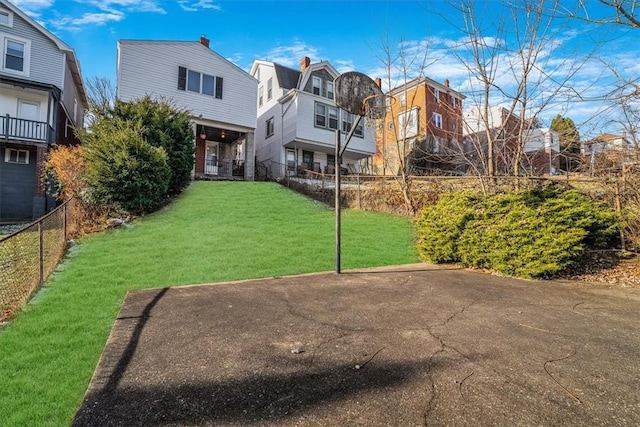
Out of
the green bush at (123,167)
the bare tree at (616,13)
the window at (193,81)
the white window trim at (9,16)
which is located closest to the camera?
the bare tree at (616,13)

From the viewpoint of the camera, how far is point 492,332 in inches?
130

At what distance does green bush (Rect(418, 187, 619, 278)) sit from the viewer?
557cm

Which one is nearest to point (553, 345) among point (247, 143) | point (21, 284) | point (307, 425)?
point (307, 425)

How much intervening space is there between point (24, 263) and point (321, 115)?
18.9 metres

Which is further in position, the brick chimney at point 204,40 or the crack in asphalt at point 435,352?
the brick chimney at point 204,40

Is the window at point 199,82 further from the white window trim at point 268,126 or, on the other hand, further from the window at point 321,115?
the window at point 321,115

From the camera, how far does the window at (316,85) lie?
74.7 feet

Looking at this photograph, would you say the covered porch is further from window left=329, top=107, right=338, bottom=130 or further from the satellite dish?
the satellite dish

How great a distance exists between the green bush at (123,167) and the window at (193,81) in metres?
7.64

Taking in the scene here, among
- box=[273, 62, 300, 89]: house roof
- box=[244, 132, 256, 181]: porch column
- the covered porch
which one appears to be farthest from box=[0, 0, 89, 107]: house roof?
box=[273, 62, 300, 89]: house roof

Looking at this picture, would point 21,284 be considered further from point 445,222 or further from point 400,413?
point 445,222

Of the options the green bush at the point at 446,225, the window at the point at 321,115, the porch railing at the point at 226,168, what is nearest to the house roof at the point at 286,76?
the window at the point at 321,115

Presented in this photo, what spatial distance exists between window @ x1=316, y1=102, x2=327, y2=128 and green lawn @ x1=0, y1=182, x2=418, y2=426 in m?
9.06

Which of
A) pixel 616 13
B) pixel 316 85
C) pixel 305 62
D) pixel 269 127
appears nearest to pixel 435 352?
pixel 616 13
